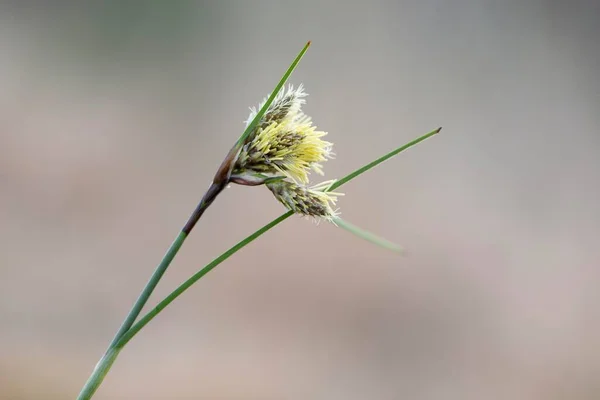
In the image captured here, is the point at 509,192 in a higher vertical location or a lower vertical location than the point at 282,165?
higher

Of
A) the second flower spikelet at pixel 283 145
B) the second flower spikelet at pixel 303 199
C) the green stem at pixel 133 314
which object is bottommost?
the green stem at pixel 133 314

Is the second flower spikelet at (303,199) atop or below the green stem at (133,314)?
atop

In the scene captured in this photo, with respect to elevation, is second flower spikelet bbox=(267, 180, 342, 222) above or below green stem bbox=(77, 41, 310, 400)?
above

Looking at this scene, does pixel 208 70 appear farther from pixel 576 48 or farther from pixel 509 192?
pixel 576 48

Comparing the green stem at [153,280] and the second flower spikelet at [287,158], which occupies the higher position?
the second flower spikelet at [287,158]

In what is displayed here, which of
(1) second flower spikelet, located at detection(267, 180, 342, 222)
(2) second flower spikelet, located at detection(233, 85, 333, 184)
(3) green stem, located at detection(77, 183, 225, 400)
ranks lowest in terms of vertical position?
(3) green stem, located at detection(77, 183, 225, 400)

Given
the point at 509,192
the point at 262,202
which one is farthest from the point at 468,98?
the point at 262,202
